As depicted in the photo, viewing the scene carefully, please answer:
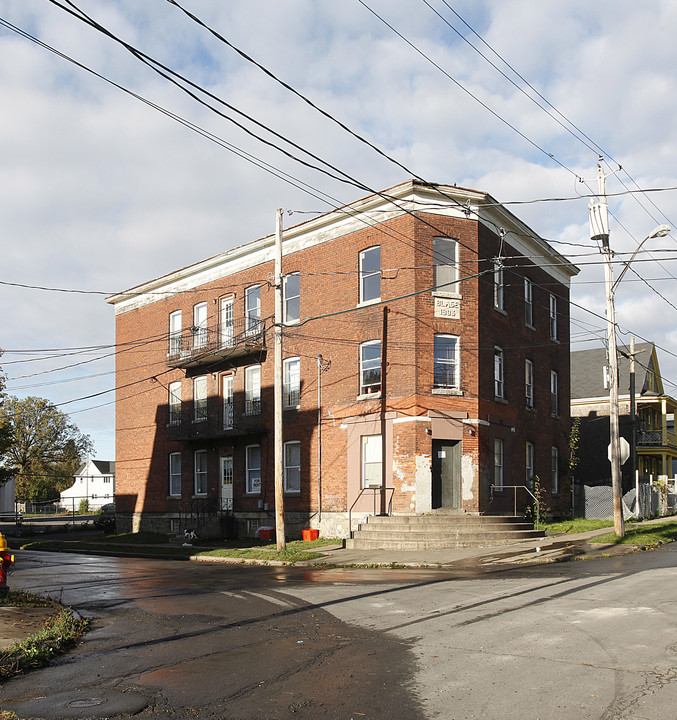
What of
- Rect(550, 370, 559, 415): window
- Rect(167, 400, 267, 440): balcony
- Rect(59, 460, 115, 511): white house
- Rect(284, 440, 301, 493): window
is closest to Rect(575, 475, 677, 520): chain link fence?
Rect(550, 370, 559, 415): window

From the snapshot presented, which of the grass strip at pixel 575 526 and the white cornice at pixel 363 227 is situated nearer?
the white cornice at pixel 363 227

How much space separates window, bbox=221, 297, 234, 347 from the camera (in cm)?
3228

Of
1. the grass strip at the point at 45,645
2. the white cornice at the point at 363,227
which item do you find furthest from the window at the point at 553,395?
the grass strip at the point at 45,645

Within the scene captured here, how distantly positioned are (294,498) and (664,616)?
778 inches

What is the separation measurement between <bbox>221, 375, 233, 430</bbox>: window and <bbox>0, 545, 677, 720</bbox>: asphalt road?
17424 millimetres

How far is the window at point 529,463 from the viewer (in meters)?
29.3

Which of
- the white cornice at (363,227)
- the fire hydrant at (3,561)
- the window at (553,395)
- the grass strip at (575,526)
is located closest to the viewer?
the fire hydrant at (3,561)

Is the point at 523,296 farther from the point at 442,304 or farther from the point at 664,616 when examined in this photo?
the point at 664,616

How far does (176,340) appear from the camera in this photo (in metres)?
35.2

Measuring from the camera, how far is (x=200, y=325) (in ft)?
112

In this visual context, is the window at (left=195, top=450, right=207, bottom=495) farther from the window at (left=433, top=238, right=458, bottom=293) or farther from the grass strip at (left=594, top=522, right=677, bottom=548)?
the grass strip at (left=594, top=522, right=677, bottom=548)

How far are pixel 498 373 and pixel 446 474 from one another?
4.77 m

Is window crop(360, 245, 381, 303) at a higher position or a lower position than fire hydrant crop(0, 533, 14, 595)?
higher

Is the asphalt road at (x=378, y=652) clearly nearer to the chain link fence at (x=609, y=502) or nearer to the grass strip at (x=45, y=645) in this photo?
the grass strip at (x=45, y=645)
